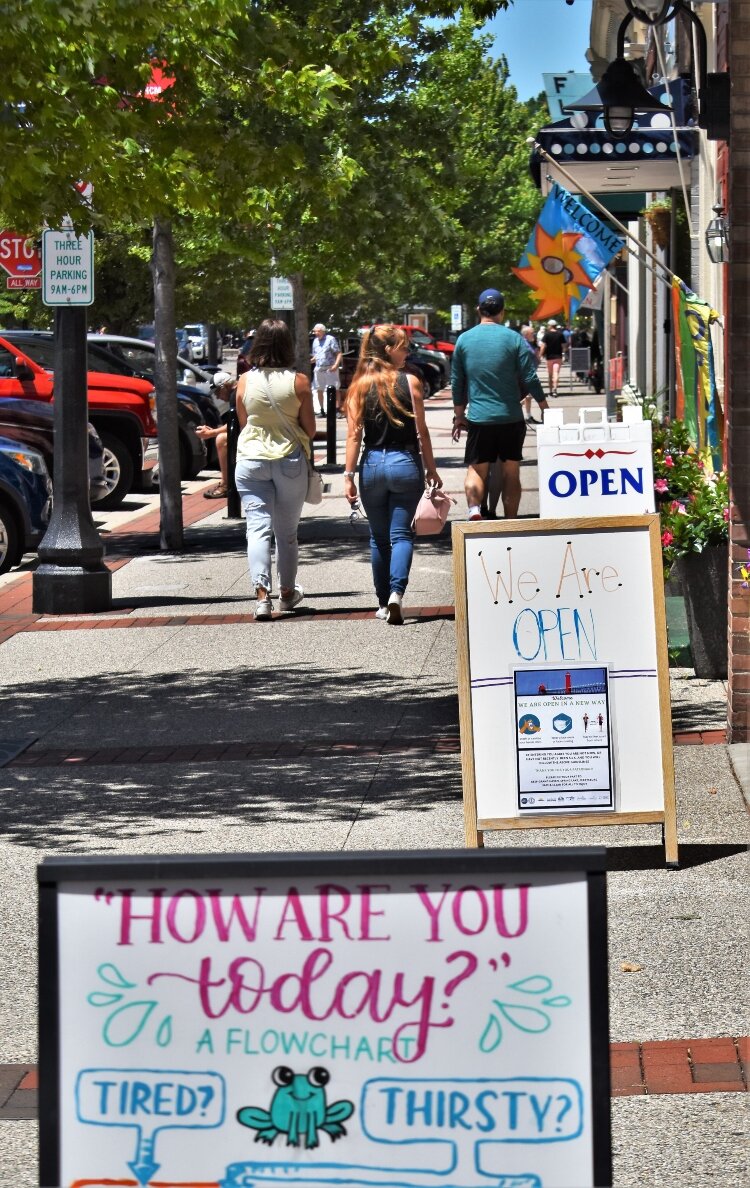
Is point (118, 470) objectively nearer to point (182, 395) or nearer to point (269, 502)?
point (182, 395)

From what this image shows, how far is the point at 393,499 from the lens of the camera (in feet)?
36.9

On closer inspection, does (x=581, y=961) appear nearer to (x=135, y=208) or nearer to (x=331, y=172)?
(x=135, y=208)

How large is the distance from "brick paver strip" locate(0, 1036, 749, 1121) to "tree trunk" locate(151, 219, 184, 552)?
11.4 m

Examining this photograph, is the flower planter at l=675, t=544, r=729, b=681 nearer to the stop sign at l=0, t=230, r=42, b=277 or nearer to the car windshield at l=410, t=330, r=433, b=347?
the stop sign at l=0, t=230, r=42, b=277

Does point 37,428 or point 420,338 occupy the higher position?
point 420,338

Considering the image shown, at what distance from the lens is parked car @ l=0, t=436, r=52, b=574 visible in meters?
14.6

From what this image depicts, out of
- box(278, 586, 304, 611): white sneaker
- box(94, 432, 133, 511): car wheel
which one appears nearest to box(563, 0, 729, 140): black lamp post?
box(278, 586, 304, 611): white sneaker

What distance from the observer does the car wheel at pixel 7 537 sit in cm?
1477

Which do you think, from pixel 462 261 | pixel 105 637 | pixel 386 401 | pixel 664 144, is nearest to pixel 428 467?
pixel 386 401

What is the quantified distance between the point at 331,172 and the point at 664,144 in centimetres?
287

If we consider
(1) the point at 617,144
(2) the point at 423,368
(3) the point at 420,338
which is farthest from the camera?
(3) the point at 420,338

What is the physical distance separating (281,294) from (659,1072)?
2167 centimetres

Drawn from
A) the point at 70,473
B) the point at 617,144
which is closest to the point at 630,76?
the point at 617,144

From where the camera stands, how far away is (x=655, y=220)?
67.8ft
